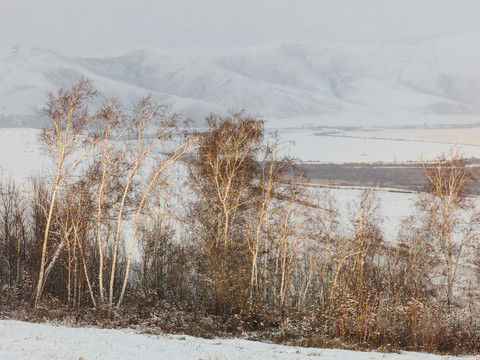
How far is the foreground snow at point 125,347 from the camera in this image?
15523mm

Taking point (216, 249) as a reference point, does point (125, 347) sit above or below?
below

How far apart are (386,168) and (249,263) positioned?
90838 millimetres

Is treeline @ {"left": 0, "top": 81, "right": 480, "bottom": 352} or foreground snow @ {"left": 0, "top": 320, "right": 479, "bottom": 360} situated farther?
treeline @ {"left": 0, "top": 81, "right": 480, "bottom": 352}

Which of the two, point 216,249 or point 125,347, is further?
point 216,249

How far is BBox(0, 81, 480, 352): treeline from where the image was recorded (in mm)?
25594

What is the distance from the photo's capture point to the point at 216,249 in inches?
1229

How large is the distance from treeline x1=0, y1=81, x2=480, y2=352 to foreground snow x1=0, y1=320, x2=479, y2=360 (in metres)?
3.39

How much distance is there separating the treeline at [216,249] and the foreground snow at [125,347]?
3.39 meters

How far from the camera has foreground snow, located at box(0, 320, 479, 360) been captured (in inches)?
611

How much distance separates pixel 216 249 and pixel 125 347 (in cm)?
1400

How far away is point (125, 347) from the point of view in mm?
17562

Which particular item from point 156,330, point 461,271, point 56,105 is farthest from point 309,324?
point 461,271

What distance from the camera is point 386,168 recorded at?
115688 millimetres

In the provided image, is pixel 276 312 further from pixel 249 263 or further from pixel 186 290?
pixel 186 290
